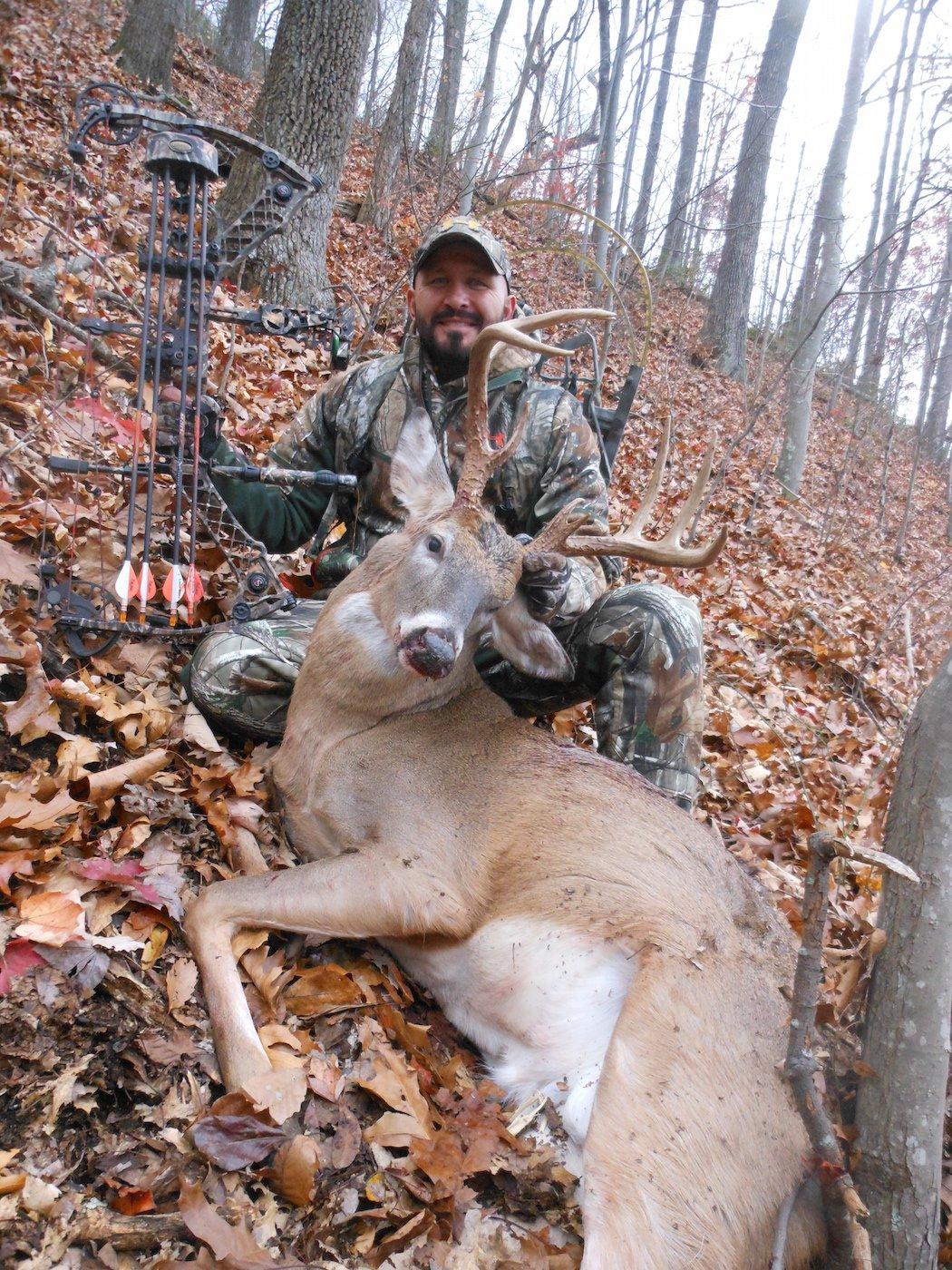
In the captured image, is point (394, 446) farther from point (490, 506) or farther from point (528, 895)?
point (528, 895)

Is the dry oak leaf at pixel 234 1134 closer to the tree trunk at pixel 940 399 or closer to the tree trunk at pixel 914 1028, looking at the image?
the tree trunk at pixel 914 1028

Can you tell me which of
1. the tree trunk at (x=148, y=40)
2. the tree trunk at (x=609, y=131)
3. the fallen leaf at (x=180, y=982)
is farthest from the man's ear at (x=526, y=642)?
the tree trunk at (x=148, y=40)

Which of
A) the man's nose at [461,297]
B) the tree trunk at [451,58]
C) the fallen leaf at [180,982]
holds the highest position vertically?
the tree trunk at [451,58]

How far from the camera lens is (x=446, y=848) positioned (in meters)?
3.43

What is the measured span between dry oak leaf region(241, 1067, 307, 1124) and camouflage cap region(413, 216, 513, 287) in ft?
12.3

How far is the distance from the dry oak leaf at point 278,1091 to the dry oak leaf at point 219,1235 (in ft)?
1.04

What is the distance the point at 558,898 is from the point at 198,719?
68.0 inches

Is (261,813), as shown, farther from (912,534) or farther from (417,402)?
(912,534)

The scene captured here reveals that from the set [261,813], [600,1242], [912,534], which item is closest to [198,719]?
[261,813]

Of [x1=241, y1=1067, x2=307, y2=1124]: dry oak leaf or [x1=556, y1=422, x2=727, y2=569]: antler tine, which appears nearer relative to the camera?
[x1=241, y1=1067, x2=307, y2=1124]: dry oak leaf

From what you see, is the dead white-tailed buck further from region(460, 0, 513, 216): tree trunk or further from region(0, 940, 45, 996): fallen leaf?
region(460, 0, 513, 216): tree trunk

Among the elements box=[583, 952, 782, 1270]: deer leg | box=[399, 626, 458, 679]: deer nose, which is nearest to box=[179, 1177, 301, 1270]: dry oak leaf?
box=[583, 952, 782, 1270]: deer leg

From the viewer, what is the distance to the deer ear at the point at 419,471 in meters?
3.94

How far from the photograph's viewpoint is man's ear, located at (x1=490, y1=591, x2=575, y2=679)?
12.6 feet
